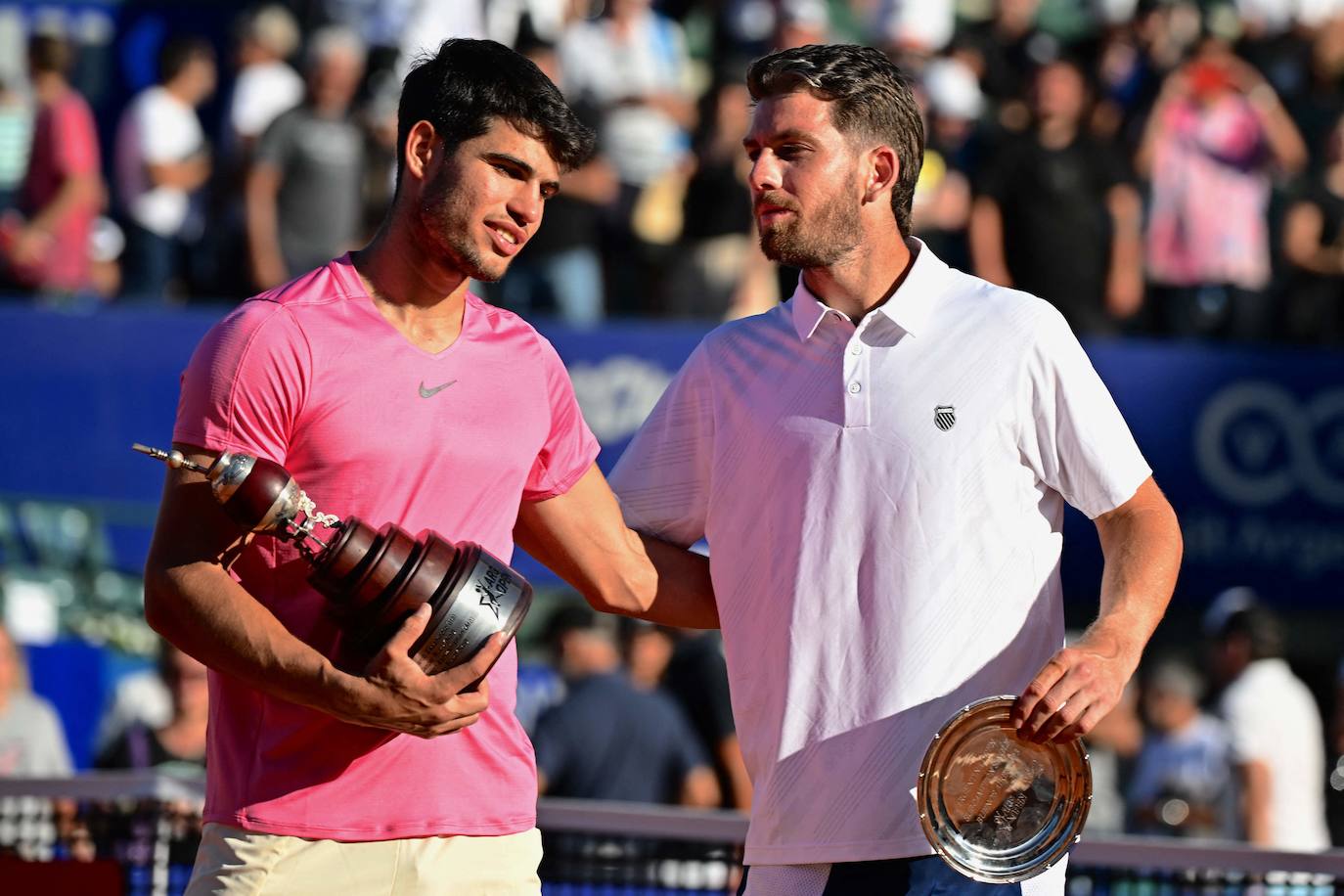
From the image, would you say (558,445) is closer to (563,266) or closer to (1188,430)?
(1188,430)

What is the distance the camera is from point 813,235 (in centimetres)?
433

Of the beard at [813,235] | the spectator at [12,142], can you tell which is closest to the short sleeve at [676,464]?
the beard at [813,235]

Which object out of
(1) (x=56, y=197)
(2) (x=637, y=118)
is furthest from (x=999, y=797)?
(1) (x=56, y=197)

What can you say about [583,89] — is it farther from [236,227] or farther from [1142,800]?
[1142,800]

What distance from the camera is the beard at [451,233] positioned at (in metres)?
3.95

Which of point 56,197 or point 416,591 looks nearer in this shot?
point 416,591

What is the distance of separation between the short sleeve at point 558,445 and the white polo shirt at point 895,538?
0.35m

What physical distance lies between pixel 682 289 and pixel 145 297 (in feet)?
9.57

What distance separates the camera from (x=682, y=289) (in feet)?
36.1

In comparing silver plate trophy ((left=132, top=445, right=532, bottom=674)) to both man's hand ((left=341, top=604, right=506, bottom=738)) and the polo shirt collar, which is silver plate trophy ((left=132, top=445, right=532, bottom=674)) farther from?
the polo shirt collar

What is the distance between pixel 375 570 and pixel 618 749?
510 cm

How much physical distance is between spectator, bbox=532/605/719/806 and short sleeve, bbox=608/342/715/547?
4.03 meters

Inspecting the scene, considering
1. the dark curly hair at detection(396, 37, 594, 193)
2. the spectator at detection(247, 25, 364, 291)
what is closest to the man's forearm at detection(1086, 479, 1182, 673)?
the dark curly hair at detection(396, 37, 594, 193)

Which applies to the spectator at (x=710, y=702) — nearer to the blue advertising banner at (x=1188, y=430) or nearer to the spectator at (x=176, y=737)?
the blue advertising banner at (x=1188, y=430)
